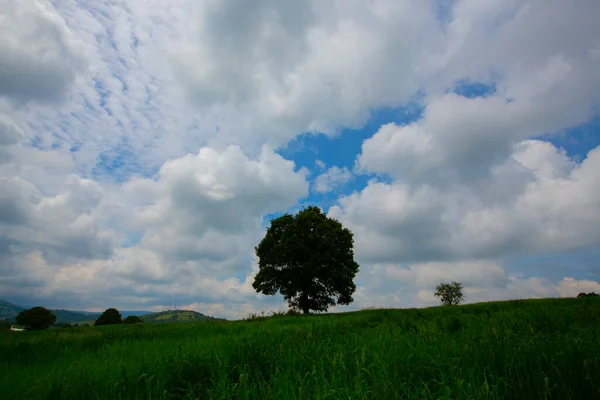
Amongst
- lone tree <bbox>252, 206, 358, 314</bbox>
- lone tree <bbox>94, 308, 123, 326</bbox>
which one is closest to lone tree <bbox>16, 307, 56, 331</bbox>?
lone tree <bbox>94, 308, 123, 326</bbox>

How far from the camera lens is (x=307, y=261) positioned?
131 ft

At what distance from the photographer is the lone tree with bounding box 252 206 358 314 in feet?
131

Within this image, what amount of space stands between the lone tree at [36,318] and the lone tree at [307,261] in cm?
6070

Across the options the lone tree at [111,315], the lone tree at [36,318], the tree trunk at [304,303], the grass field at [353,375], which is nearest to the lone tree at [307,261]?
the tree trunk at [304,303]

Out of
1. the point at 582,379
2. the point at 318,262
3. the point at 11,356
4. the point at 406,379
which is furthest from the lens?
the point at 318,262

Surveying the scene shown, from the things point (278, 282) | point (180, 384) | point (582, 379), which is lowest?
point (180, 384)

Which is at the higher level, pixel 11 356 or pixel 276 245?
pixel 276 245

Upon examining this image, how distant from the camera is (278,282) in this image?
41.8 meters

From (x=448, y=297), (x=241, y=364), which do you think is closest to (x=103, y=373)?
(x=241, y=364)

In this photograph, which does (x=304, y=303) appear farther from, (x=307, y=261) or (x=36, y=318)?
(x=36, y=318)

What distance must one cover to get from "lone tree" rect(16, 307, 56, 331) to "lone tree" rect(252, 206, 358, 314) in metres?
60.7

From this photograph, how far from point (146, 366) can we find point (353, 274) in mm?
38234

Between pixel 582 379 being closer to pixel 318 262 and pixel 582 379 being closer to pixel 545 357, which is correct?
pixel 545 357

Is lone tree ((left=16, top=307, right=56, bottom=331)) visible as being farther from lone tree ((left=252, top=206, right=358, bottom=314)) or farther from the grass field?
the grass field
